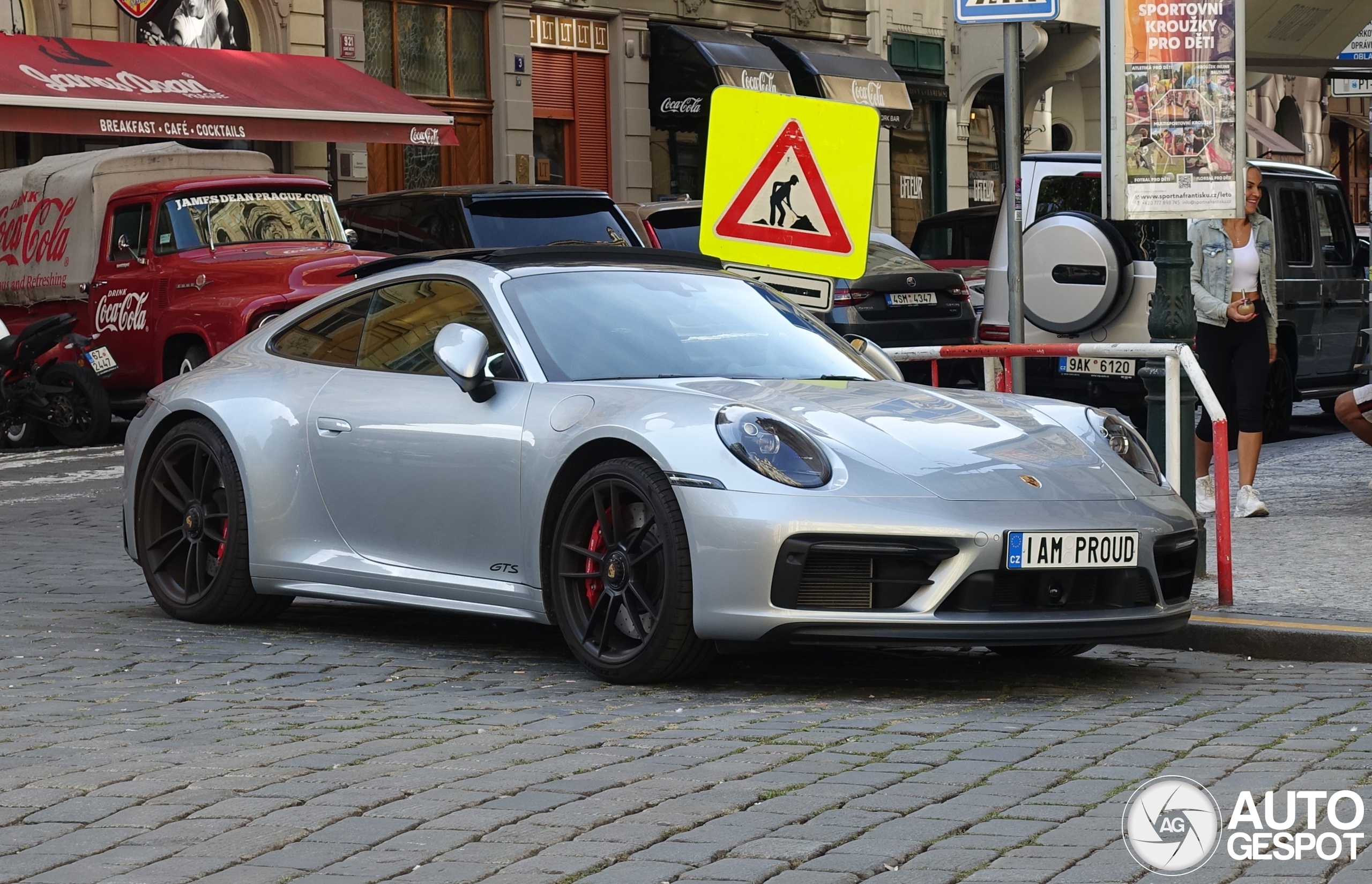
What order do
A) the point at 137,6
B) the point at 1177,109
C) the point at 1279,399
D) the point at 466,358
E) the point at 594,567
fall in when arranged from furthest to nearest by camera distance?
the point at 137,6, the point at 1279,399, the point at 1177,109, the point at 466,358, the point at 594,567

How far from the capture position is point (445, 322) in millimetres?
7215

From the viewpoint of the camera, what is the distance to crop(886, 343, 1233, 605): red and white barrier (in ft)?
25.5

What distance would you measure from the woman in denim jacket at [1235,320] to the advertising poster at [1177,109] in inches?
94.1

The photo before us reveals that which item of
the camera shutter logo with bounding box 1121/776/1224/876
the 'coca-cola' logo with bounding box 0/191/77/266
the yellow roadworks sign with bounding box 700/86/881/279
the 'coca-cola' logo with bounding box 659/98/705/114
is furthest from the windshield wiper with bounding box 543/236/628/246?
the 'coca-cola' logo with bounding box 659/98/705/114

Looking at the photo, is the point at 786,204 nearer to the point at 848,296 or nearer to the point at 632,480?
the point at 632,480

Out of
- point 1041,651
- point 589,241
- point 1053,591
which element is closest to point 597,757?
point 1053,591

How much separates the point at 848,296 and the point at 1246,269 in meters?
5.69

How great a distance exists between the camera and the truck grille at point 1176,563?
6.38 metres

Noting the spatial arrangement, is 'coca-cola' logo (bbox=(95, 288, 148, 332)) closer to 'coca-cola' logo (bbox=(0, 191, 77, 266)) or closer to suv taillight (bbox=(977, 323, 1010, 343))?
'coca-cola' logo (bbox=(0, 191, 77, 266))

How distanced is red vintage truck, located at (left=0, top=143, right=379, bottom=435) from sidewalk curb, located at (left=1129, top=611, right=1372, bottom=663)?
9.34 m

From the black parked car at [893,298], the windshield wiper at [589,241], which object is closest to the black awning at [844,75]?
the black parked car at [893,298]

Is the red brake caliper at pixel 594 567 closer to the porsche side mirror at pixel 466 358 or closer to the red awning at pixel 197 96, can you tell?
the porsche side mirror at pixel 466 358

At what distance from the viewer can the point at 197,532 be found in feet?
25.7

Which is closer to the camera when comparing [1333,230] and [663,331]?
[663,331]
